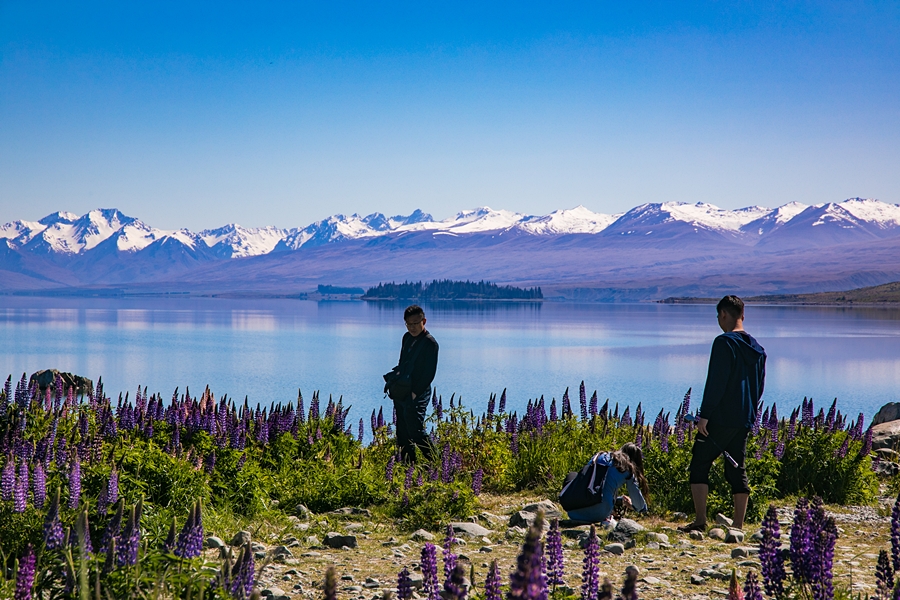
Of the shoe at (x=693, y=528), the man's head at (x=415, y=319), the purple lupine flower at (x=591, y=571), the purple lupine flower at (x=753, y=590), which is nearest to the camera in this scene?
the purple lupine flower at (x=591, y=571)

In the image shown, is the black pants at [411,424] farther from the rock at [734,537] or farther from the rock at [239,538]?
the rock at [734,537]

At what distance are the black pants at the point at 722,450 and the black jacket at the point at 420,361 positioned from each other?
12.3ft

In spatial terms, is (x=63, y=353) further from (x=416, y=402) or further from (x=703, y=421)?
(x=703, y=421)

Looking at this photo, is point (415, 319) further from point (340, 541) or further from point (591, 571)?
point (591, 571)

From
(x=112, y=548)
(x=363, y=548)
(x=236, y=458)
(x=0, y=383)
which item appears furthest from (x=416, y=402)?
(x=0, y=383)

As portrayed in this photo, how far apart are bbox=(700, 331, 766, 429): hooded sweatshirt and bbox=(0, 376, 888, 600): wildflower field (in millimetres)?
1294

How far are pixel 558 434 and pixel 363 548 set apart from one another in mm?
4909

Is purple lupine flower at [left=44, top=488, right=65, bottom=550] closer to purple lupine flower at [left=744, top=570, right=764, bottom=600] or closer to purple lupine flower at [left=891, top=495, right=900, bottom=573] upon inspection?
purple lupine flower at [left=744, top=570, right=764, bottom=600]

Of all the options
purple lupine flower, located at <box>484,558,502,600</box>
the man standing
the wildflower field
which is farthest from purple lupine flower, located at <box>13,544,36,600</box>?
the man standing

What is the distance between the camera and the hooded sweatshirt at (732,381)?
8250 millimetres

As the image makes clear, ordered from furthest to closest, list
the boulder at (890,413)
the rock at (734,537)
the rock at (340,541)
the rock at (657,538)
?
the boulder at (890,413) < the rock at (734,537) < the rock at (657,538) < the rock at (340,541)

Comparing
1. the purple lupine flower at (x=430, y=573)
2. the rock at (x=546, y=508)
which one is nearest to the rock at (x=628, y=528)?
the rock at (x=546, y=508)

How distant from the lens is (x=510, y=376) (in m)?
40.0

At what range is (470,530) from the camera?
27.3ft
